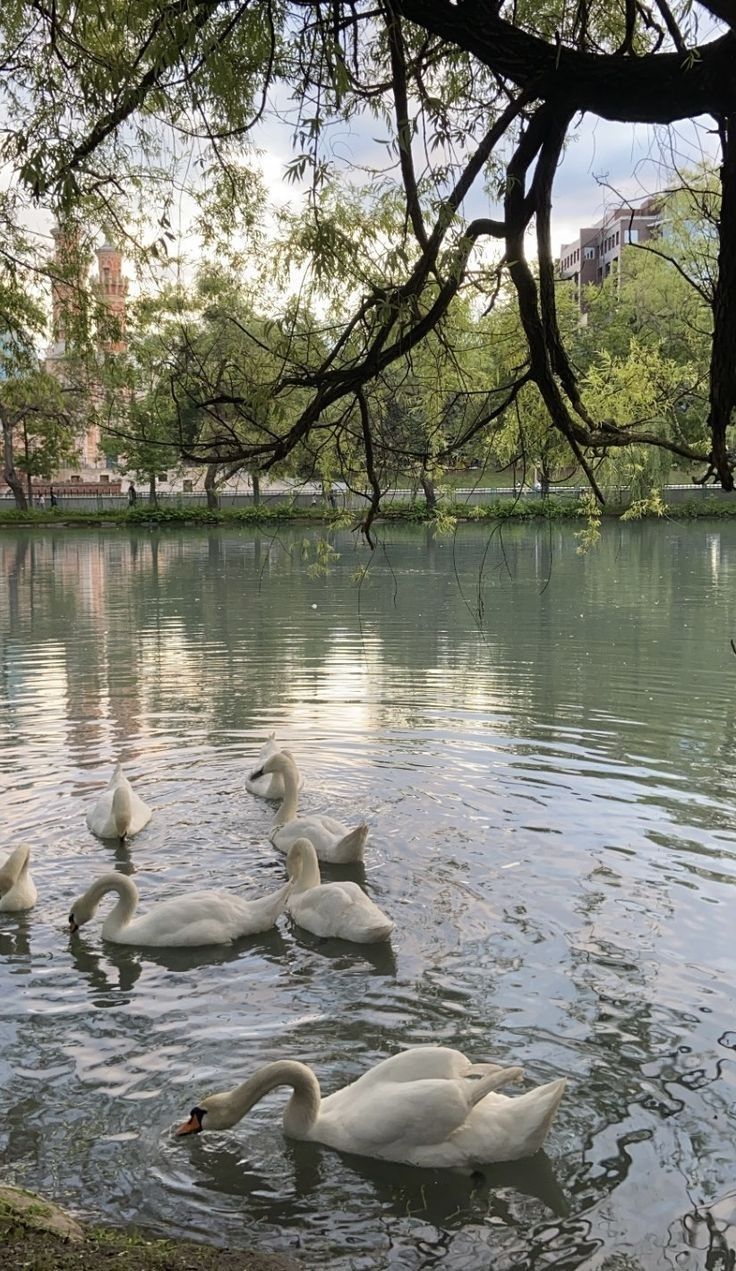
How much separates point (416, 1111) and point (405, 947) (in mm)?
2442

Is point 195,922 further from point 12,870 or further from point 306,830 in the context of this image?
point 306,830

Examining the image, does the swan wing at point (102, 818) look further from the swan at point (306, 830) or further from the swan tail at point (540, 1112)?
the swan tail at point (540, 1112)

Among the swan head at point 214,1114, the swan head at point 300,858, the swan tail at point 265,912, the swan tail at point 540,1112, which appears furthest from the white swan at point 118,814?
the swan tail at point 540,1112

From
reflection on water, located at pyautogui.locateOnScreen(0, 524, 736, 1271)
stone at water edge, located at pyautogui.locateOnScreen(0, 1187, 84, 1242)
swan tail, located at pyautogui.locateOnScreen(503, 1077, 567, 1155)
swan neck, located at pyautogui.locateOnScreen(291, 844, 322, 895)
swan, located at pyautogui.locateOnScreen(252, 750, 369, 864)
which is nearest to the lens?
stone at water edge, located at pyautogui.locateOnScreen(0, 1187, 84, 1242)

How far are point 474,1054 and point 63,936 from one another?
320cm

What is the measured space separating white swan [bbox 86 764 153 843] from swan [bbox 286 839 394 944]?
1881 mm

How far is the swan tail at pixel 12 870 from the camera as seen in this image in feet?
26.6

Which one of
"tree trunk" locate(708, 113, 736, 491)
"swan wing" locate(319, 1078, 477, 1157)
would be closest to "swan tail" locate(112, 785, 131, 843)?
"swan wing" locate(319, 1078, 477, 1157)

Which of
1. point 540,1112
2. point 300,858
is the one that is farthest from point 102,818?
point 540,1112

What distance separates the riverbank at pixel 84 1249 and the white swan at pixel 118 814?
521cm

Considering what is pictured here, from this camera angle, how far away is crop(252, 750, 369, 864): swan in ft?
29.7

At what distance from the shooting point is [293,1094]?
5328mm

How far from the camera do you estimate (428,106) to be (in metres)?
5.11

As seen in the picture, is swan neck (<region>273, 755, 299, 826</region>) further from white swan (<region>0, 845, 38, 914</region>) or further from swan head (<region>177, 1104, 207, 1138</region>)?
swan head (<region>177, 1104, 207, 1138</region>)
